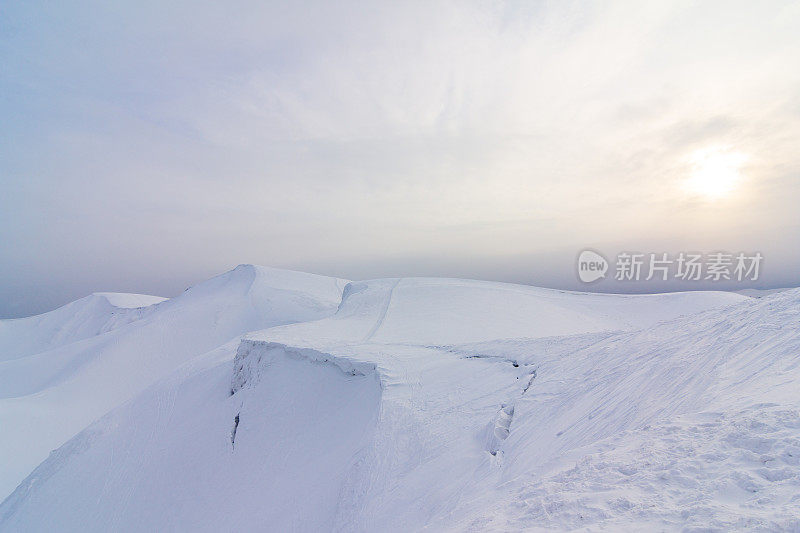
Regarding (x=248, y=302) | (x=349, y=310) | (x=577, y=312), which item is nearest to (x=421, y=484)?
(x=349, y=310)

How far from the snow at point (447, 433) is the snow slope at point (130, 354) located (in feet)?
1.35

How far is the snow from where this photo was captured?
3.70 meters

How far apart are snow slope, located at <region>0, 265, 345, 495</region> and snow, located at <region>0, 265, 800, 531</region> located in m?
0.41

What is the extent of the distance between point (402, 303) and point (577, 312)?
13285mm

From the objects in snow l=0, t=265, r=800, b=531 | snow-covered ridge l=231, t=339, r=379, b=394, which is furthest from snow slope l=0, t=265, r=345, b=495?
snow-covered ridge l=231, t=339, r=379, b=394

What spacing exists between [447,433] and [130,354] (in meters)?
37.7

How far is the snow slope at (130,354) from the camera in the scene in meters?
25.6

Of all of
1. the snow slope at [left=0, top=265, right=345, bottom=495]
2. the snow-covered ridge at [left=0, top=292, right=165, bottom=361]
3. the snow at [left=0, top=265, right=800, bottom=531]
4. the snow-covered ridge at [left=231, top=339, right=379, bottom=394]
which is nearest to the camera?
the snow at [left=0, top=265, right=800, bottom=531]

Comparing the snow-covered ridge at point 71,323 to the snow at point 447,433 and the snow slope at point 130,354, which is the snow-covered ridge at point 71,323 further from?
the snow at point 447,433

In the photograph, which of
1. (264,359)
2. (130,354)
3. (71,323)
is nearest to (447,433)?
(264,359)

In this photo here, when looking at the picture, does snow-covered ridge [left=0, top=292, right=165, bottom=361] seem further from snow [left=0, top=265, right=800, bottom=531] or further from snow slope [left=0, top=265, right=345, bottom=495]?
snow [left=0, top=265, right=800, bottom=531]

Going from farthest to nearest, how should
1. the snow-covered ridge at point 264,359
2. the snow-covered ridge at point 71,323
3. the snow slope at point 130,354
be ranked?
the snow-covered ridge at point 71,323 < the snow slope at point 130,354 < the snow-covered ridge at point 264,359

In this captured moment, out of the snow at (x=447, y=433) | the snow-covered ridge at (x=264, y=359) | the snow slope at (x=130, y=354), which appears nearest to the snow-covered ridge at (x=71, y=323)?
the snow slope at (x=130, y=354)

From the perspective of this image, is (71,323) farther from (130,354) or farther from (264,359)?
(264,359)
